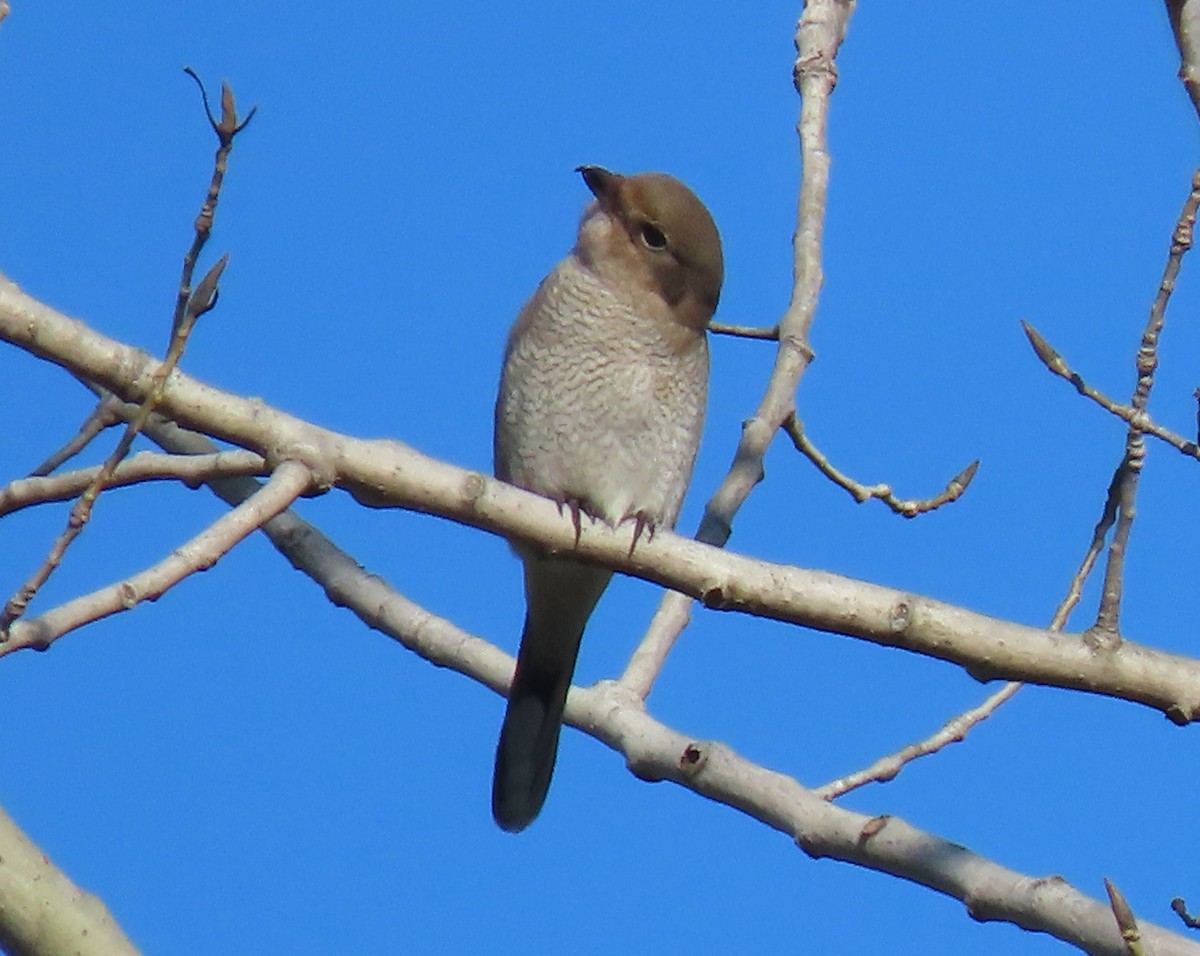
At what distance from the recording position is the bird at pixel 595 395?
4.06 metres

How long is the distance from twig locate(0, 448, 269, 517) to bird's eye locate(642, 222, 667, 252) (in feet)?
6.92

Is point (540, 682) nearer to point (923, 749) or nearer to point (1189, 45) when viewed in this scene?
point (923, 749)

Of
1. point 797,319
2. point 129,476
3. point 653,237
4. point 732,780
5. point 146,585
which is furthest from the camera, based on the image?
point 653,237

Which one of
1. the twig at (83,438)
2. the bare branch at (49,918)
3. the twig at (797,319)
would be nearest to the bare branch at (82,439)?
the twig at (83,438)

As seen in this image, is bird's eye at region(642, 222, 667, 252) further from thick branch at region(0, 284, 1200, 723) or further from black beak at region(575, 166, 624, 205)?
thick branch at region(0, 284, 1200, 723)

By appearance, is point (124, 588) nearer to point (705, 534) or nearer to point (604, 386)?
point (705, 534)

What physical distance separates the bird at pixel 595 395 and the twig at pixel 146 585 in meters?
1.74

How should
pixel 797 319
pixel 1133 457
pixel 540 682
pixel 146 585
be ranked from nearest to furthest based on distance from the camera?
pixel 146 585
pixel 1133 457
pixel 797 319
pixel 540 682

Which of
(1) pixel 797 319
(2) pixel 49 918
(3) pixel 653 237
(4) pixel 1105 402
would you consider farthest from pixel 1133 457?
(3) pixel 653 237

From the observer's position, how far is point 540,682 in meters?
4.06

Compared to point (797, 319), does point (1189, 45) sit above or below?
below

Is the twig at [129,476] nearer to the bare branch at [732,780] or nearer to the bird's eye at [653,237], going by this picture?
the bare branch at [732,780]

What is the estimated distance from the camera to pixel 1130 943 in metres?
2.16

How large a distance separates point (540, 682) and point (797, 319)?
3.43 ft
